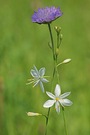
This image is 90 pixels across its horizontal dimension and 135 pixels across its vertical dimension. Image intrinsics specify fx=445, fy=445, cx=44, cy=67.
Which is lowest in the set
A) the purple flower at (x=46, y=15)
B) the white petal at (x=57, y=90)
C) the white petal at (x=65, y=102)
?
the white petal at (x=65, y=102)

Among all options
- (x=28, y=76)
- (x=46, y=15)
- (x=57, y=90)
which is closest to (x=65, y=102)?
(x=57, y=90)

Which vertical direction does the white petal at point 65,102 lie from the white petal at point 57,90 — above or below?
below

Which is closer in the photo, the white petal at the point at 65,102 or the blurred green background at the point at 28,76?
the white petal at the point at 65,102

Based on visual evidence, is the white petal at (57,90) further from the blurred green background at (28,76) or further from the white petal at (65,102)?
the blurred green background at (28,76)

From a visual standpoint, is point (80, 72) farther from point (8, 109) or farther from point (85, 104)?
point (8, 109)

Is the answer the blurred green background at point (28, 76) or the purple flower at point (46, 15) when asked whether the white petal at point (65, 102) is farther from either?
the blurred green background at point (28, 76)

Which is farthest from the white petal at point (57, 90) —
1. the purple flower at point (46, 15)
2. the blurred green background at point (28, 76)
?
the blurred green background at point (28, 76)

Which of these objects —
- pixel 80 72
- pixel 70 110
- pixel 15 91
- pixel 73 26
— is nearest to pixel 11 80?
pixel 15 91
